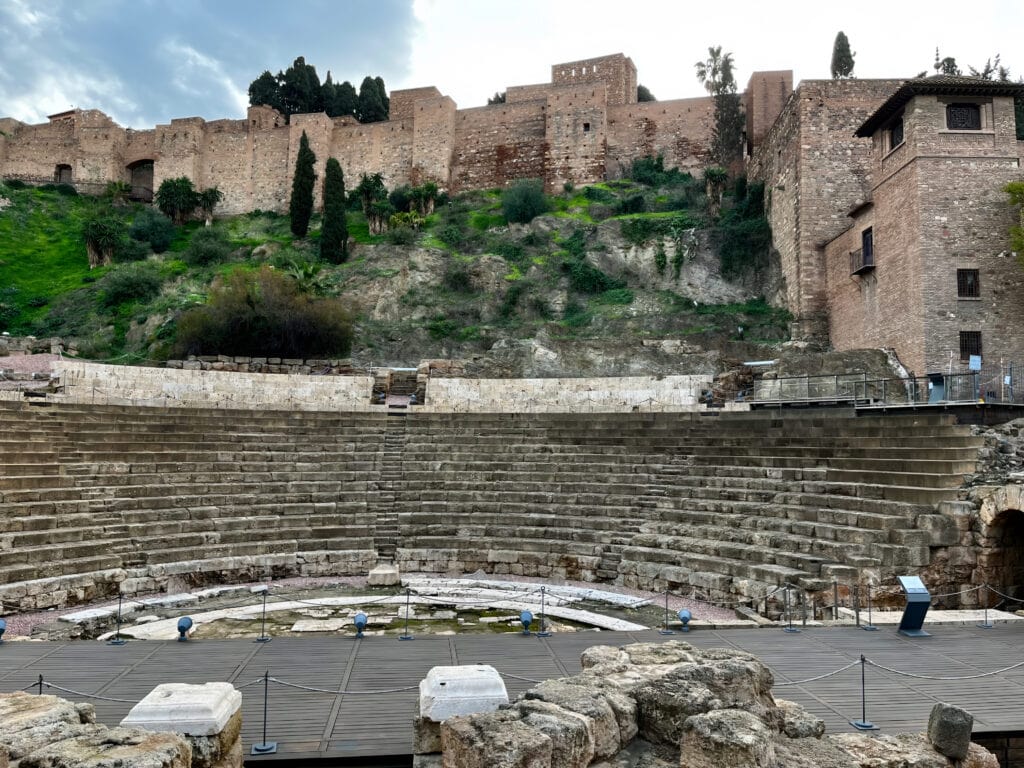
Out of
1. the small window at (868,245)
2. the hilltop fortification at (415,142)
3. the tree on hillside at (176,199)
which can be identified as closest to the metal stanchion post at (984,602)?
the small window at (868,245)

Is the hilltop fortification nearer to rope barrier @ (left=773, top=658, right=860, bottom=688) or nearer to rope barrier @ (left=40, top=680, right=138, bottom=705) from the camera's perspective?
rope barrier @ (left=773, top=658, right=860, bottom=688)

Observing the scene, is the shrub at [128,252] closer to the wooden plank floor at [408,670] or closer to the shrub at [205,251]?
the shrub at [205,251]

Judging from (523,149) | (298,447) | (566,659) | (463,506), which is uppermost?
(523,149)

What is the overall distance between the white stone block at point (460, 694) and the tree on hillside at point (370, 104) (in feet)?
165

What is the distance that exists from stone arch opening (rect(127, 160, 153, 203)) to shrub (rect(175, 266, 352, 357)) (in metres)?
29.9

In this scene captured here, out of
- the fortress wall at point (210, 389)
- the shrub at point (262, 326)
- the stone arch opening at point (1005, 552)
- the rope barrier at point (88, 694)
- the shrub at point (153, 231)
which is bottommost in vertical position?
the rope barrier at point (88, 694)

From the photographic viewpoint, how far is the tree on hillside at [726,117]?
36.1 m

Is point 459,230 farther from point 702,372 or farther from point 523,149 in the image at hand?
→ point 702,372

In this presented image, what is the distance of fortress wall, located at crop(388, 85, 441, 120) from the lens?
44469 mm

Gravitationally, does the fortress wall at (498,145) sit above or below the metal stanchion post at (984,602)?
above

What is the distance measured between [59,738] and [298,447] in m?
11.0

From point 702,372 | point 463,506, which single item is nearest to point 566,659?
point 463,506

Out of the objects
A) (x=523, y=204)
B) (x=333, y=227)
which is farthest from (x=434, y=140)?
(x=333, y=227)

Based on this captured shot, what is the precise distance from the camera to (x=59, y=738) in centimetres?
371
